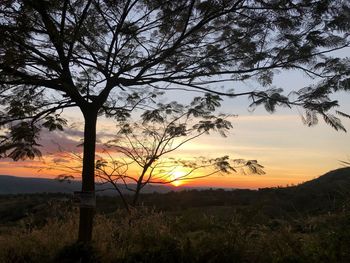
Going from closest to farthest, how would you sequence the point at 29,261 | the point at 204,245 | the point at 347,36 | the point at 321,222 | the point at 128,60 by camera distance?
the point at 321,222, the point at 204,245, the point at 29,261, the point at 347,36, the point at 128,60

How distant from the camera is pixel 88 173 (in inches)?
354

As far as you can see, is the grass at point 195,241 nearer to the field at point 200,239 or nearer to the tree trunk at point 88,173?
the field at point 200,239

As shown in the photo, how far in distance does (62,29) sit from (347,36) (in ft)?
15.3

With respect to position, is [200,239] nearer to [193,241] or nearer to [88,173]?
[193,241]

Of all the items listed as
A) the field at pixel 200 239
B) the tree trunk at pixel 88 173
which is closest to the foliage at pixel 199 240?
the field at pixel 200 239

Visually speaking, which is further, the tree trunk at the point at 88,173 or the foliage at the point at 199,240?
the tree trunk at the point at 88,173

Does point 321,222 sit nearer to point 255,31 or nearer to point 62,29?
point 255,31

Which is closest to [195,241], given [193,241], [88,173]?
[193,241]

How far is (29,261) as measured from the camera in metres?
8.52

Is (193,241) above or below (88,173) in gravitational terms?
below

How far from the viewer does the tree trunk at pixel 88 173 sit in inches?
347

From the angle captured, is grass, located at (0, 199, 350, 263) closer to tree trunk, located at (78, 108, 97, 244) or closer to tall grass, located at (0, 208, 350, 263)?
tall grass, located at (0, 208, 350, 263)

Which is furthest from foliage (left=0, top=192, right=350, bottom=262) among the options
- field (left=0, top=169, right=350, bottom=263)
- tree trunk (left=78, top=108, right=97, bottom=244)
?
tree trunk (left=78, top=108, right=97, bottom=244)

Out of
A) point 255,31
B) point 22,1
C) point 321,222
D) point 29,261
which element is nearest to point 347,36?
point 255,31
